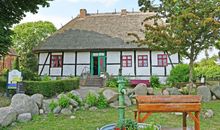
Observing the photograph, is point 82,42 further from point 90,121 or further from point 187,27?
point 90,121

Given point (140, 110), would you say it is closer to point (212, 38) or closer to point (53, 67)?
point (212, 38)

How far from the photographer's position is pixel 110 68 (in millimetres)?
24500

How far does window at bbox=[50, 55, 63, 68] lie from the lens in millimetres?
25422

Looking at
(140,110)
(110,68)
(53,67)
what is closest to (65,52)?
(53,67)

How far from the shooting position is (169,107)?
20.5ft

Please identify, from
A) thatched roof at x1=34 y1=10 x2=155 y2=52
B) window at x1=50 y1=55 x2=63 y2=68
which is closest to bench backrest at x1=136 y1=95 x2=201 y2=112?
thatched roof at x1=34 y1=10 x2=155 y2=52

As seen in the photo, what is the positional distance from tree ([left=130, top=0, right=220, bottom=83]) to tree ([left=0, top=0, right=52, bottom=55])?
20.3ft

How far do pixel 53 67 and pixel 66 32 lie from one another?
3.87 meters

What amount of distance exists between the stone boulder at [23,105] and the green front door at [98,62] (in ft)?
49.5

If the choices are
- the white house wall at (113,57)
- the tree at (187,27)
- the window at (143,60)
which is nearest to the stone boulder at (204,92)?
the tree at (187,27)

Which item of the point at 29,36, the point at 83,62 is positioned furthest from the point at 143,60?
the point at 29,36

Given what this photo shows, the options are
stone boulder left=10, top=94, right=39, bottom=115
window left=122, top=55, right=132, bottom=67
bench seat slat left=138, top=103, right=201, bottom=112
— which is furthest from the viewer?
window left=122, top=55, right=132, bottom=67

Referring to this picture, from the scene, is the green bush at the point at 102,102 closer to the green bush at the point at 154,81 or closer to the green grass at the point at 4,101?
the green grass at the point at 4,101

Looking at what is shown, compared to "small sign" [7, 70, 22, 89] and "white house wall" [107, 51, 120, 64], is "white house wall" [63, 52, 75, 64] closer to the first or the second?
"white house wall" [107, 51, 120, 64]
